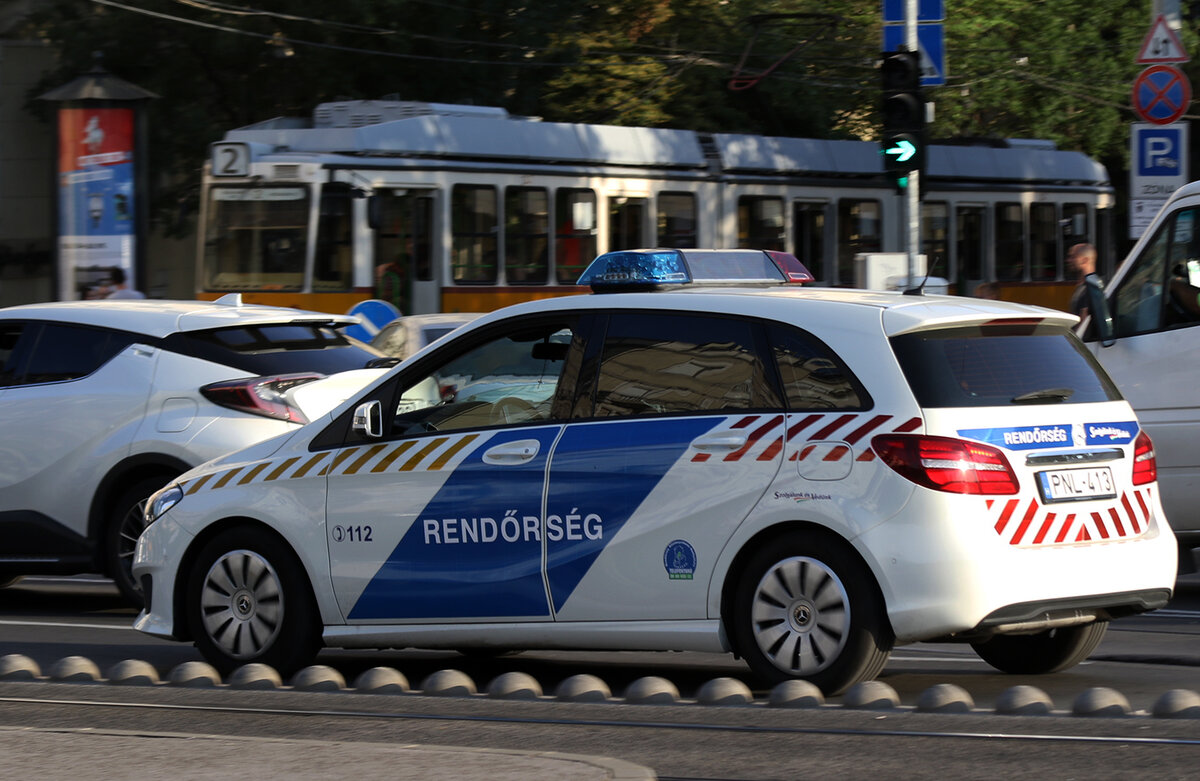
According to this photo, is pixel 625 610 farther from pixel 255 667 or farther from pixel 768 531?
pixel 255 667

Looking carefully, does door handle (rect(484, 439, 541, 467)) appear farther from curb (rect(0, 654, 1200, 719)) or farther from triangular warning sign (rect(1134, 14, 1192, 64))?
triangular warning sign (rect(1134, 14, 1192, 64))

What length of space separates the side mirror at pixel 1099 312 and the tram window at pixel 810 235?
1344 centimetres

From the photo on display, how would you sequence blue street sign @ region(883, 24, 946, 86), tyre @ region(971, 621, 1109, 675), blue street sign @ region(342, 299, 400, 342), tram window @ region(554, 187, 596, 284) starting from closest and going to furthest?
tyre @ region(971, 621, 1109, 675) < blue street sign @ region(883, 24, 946, 86) < blue street sign @ region(342, 299, 400, 342) < tram window @ region(554, 187, 596, 284)

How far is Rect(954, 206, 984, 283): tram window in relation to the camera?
1037 inches

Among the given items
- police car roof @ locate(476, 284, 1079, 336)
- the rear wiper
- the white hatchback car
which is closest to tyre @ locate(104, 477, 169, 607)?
the white hatchback car

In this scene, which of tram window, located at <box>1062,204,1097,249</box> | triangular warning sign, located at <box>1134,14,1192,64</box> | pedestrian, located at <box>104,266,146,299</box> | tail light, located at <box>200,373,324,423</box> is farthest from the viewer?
tram window, located at <box>1062,204,1097,249</box>

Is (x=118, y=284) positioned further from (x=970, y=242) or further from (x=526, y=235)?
(x=970, y=242)

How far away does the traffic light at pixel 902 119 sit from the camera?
14.9 metres

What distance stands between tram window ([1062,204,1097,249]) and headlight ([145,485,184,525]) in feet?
74.0

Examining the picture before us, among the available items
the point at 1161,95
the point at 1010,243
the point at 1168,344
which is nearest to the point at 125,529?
the point at 1168,344

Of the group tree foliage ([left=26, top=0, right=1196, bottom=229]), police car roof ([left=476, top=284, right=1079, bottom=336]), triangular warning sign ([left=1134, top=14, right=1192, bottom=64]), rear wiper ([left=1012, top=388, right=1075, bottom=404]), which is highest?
tree foliage ([left=26, top=0, right=1196, bottom=229])

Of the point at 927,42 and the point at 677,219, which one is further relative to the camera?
the point at 677,219

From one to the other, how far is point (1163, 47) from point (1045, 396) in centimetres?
769

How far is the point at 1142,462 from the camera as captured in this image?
6.76 metres
